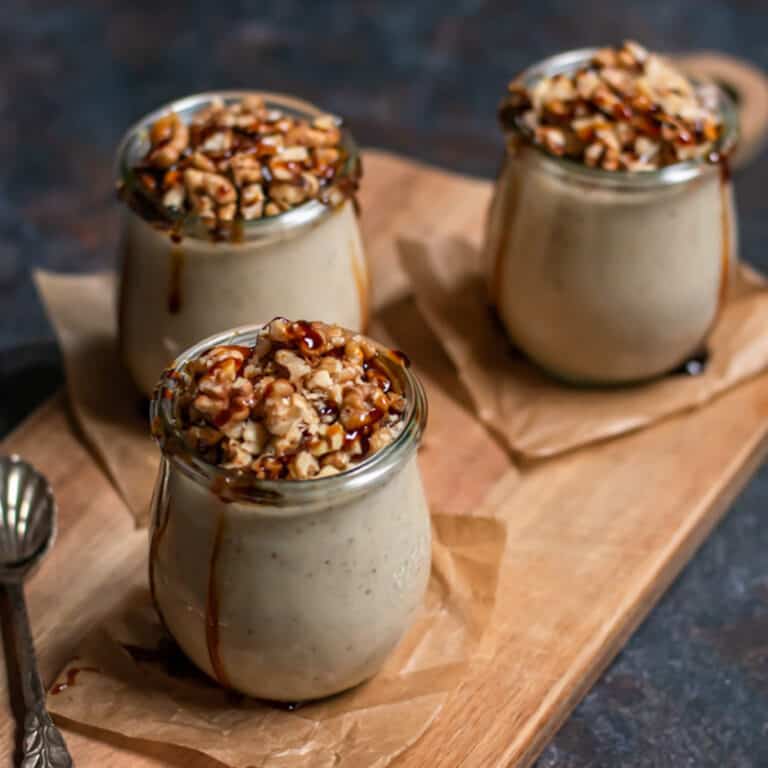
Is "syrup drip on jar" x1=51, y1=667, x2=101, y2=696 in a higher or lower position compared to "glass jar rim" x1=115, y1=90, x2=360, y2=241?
lower

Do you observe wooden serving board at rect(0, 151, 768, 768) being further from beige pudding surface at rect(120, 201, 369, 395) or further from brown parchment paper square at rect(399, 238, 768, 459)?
beige pudding surface at rect(120, 201, 369, 395)

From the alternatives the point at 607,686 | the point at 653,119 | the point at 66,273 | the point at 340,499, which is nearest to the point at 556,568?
the point at 607,686

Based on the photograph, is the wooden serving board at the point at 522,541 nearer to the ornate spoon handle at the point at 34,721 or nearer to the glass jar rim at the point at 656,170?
the ornate spoon handle at the point at 34,721

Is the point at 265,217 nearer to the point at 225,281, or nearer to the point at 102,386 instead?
the point at 225,281

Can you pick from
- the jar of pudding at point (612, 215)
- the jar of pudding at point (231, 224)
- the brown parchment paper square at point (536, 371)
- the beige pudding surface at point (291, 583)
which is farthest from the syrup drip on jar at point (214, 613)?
the jar of pudding at point (612, 215)

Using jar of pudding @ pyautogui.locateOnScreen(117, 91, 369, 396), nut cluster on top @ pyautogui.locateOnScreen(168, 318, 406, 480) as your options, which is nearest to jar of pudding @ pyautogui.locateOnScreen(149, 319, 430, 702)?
nut cluster on top @ pyautogui.locateOnScreen(168, 318, 406, 480)

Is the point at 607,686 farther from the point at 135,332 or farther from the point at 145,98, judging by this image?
the point at 145,98

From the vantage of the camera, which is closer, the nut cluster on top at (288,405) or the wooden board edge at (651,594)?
the nut cluster on top at (288,405)
